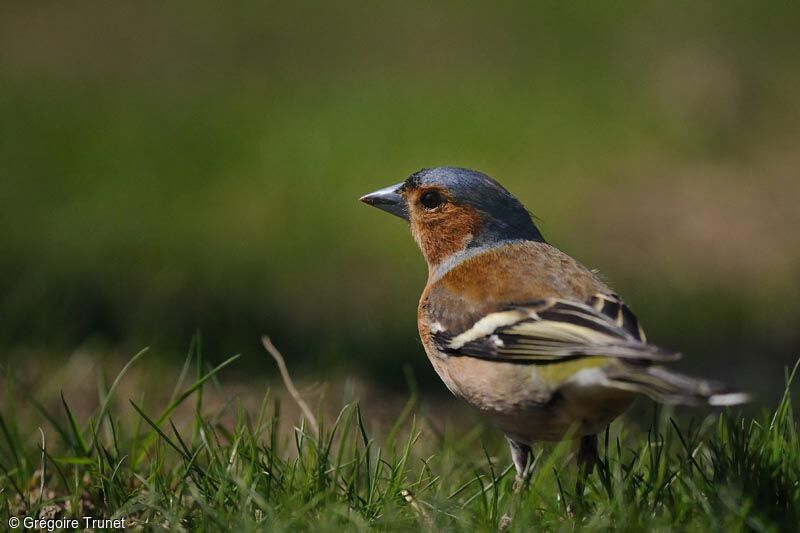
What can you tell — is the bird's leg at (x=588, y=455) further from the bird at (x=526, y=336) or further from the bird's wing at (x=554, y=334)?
the bird's wing at (x=554, y=334)

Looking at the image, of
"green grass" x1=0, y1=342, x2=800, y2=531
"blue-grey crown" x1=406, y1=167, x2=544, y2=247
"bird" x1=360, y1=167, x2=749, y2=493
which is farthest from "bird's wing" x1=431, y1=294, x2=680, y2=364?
"blue-grey crown" x1=406, y1=167, x2=544, y2=247

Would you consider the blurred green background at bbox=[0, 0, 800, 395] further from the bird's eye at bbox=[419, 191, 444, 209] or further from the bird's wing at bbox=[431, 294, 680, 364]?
the bird's wing at bbox=[431, 294, 680, 364]

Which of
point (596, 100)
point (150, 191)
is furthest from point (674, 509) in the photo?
point (596, 100)

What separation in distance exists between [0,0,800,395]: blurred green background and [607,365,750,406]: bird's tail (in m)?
2.40

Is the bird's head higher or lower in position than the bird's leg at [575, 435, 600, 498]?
higher

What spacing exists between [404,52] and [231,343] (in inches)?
334

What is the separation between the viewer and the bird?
318 cm

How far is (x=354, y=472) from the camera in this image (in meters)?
3.46

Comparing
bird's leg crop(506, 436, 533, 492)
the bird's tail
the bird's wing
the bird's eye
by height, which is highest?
the bird's eye

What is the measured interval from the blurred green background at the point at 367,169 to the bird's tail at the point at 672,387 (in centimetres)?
240

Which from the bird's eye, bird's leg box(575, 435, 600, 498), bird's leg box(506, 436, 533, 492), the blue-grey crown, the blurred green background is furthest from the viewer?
the blurred green background

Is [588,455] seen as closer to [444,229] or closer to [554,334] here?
[554,334]

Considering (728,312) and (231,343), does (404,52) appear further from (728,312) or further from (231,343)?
(231,343)

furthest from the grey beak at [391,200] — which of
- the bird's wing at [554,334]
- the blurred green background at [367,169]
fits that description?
the blurred green background at [367,169]
